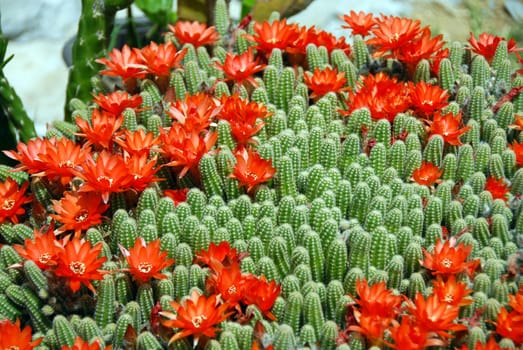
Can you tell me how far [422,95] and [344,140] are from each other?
0.88ft

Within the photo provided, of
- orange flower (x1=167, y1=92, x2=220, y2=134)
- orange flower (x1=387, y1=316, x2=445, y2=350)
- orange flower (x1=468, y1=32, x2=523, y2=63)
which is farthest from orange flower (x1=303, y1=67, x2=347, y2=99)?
orange flower (x1=387, y1=316, x2=445, y2=350)

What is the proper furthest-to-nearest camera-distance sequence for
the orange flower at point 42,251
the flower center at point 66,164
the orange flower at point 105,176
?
the flower center at point 66,164, the orange flower at point 105,176, the orange flower at point 42,251

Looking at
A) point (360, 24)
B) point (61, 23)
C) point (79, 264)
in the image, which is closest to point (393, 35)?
point (360, 24)

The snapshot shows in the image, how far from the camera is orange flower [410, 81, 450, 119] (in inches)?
83.5

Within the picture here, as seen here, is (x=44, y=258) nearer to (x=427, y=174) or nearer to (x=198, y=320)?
(x=198, y=320)

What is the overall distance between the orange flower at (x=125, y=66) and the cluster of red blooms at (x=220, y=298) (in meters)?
0.78

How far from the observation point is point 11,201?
1911 millimetres

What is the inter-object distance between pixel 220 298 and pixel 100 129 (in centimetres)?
68

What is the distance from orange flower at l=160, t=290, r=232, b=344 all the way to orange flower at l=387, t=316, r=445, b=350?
0.35 meters

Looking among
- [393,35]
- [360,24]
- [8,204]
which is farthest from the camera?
[360,24]

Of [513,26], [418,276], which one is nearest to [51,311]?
[418,276]

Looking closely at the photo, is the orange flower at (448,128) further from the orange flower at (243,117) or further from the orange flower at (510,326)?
the orange flower at (510,326)

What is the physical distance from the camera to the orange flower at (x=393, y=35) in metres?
2.33

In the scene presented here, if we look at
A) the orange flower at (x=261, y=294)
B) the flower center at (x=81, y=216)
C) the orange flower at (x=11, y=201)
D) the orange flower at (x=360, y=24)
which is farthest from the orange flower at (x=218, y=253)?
the orange flower at (x=360, y=24)
